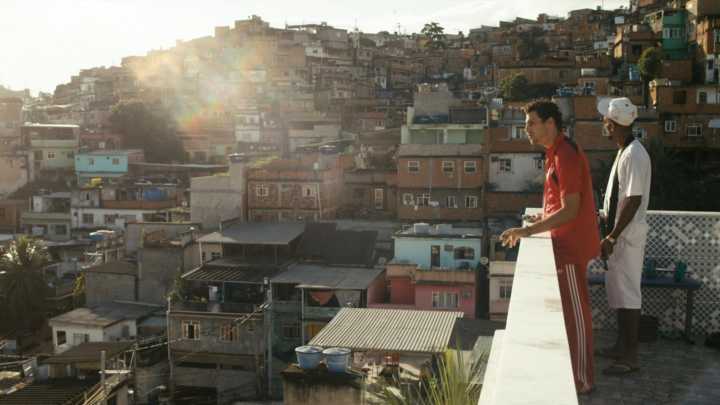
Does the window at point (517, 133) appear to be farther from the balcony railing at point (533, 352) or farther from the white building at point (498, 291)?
the balcony railing at point (533, 352)

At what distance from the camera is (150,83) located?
82.8 meters

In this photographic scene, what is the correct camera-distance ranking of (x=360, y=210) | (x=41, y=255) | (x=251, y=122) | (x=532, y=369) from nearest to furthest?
1. (x=532, y=369)
2. (x=41, y=255)
3. (x=360, y=210)
4. (x=251, y=122)

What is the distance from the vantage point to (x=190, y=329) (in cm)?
2523

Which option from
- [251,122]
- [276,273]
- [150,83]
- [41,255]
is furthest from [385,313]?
[150,83]

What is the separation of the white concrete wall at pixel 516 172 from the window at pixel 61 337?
1827 cm

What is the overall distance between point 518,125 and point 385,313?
1654 centimetres

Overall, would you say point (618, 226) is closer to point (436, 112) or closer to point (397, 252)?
point (397, 252)

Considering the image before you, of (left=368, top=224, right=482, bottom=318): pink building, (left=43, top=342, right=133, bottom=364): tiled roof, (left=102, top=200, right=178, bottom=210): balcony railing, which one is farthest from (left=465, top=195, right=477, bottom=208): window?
(left=102, top=200, right=178, bottom=210): balcony railing

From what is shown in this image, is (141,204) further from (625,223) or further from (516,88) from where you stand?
(625,223)

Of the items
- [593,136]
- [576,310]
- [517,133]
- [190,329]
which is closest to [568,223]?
[576,310]

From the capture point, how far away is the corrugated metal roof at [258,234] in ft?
95.9

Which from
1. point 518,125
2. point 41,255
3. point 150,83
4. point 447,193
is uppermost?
point 150,83

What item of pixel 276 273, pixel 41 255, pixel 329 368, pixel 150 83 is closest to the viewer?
pixel 329 368

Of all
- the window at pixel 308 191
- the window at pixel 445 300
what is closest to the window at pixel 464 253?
the window at pixel 445 300
